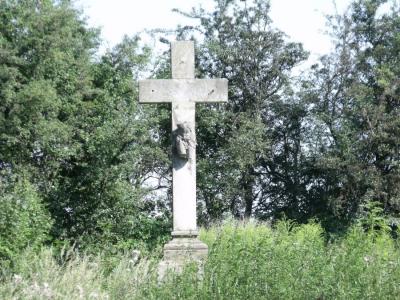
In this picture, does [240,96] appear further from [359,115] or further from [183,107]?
[183,107]

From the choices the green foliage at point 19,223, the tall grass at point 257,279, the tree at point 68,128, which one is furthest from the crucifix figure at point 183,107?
the tree at point 68,128

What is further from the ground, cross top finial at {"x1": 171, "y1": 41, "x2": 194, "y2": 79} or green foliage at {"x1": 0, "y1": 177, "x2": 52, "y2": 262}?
cross top finial at {"x1": 171, "y1": 41, "x2": 194, "y2": 79}

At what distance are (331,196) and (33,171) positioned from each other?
8.44 metres

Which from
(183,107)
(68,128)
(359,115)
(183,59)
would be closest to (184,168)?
(183,107)

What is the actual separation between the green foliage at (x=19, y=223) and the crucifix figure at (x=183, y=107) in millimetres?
2774

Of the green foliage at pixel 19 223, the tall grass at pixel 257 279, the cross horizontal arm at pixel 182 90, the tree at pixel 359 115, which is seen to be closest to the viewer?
the tall grass at pixel 257 279

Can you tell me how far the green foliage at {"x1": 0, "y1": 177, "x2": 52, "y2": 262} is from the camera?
11312 millimetres

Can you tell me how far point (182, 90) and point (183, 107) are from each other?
0.24 metres

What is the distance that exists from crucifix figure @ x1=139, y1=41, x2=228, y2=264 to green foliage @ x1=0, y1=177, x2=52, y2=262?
2.77 metres

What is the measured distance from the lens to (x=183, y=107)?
9719mm

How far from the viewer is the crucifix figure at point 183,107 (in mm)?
9430

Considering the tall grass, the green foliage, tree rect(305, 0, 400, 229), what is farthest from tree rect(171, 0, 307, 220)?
the tall grass

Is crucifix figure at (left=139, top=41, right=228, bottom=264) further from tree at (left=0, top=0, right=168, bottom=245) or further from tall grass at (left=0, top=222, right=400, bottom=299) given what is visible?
tree at (left=0, top=0, right=168, bottom=245)

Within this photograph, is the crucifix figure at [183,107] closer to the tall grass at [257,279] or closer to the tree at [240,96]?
the tall grass at [257,279]
